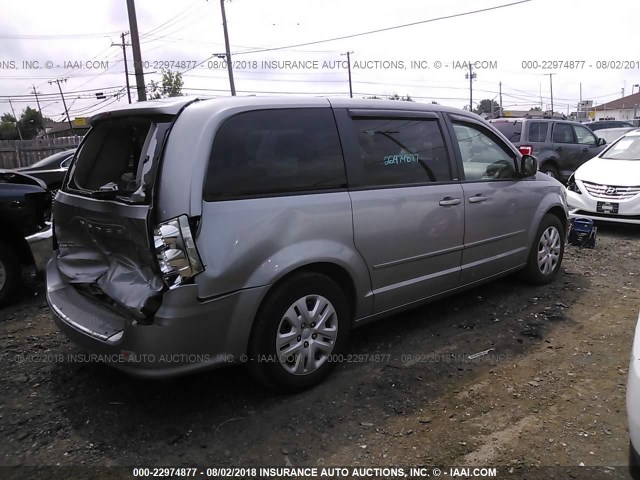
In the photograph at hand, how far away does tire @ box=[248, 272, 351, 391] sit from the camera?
2920mm

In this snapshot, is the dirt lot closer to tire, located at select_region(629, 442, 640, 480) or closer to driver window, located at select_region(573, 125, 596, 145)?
tire, located at select_region(629, 442, 640, 480)

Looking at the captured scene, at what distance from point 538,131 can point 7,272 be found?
11.1 meters

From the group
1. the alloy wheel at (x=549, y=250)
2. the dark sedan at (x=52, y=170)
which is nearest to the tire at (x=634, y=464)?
the alloy wheel at (x=549, y=250)

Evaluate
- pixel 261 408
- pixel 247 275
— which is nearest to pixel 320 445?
pixel 261 408

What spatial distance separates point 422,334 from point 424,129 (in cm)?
163

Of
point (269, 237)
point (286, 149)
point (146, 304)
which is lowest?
point (146, 304)

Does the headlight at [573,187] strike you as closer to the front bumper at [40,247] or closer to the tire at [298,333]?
the tire at [298,333]

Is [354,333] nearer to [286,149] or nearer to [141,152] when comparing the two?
[286,149]

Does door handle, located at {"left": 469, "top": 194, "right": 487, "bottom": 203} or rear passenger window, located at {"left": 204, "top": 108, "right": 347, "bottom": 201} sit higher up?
rear passenger window, located at {"left": 204, "top": 108, "right": 347, "bottom": 201}

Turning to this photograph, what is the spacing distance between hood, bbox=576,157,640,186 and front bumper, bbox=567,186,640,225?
0.88 ft

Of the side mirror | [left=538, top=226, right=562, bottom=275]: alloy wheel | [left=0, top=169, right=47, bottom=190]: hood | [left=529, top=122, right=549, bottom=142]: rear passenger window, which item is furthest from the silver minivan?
[left=529, top=122, right=549, bottom=142]: rear passenger window

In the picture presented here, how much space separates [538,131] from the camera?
11.8 m

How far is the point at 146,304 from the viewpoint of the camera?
2609mm

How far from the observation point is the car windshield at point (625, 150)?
8.30m
